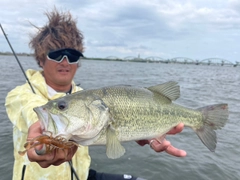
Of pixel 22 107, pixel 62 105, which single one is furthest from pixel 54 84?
pixel 62 105

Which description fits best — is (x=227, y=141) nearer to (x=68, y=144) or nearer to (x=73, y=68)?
(x=73, y=68)

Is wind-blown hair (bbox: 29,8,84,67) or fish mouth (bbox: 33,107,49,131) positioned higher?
wind-blown hair (bbox: 29,8,84,67)

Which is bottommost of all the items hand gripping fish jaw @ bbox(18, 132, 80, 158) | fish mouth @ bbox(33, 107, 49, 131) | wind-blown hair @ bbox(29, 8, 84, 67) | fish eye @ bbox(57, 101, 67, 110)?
hand gripping fish jaw @ bbox(18, 132, 80, 158)

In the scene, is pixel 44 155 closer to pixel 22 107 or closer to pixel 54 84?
pixel 22 107

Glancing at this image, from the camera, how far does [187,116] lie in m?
3.21

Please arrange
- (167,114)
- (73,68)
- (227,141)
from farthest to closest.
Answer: (227,141) < (73,68) < (167,114)

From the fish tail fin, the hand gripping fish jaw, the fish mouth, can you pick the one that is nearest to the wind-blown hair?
the fish mouth

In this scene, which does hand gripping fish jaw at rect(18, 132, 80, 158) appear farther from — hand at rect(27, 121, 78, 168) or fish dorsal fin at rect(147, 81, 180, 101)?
fish dorsal fin at rect(147, 81, 180, 101)

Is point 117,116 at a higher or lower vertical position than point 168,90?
lower

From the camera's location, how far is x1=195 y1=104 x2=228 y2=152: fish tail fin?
11.0ft

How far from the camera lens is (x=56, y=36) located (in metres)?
3.52

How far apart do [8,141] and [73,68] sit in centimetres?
652

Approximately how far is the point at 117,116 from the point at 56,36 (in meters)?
1.69

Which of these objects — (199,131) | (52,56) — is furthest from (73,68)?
(199,131)
